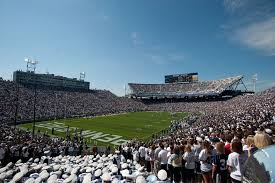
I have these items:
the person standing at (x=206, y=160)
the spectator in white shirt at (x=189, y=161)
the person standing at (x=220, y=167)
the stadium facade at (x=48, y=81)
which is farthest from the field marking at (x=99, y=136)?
the person standing at (x=220, y=167)

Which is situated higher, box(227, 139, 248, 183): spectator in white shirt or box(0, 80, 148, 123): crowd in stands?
box(0, 80, 148, 123): crowd in stands

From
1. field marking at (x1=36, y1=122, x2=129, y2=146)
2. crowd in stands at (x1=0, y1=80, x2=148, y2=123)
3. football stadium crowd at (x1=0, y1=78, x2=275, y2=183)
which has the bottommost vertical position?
field marking at (x1=36, y1=122, x2=129, y2=146)

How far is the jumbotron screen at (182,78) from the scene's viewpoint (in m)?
107

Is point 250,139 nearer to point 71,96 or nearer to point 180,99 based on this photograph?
point 71,96

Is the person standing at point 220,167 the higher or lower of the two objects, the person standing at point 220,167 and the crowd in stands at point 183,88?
the lower

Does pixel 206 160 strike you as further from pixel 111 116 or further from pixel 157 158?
pixel 111 116

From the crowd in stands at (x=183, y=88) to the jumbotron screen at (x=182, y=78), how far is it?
239 centimetres

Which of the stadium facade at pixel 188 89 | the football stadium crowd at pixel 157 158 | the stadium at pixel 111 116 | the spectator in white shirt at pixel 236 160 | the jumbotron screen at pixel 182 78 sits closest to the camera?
the spectator in white shirt at pixel 236 160

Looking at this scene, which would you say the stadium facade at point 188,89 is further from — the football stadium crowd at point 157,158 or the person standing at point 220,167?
the person standing at point 220,167

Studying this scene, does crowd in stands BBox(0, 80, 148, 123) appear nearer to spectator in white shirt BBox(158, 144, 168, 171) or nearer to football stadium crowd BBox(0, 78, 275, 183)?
football stadium crowd BBox(0, 78, 275, 183)

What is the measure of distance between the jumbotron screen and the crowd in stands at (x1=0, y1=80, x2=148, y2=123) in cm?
2550

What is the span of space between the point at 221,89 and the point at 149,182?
8725 cm

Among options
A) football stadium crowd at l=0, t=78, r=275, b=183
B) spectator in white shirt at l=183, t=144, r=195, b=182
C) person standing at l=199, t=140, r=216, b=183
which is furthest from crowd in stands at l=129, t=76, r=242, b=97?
person standing at l=199, t=140, r=216, b=183

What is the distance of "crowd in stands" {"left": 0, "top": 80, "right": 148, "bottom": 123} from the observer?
2072 inches
